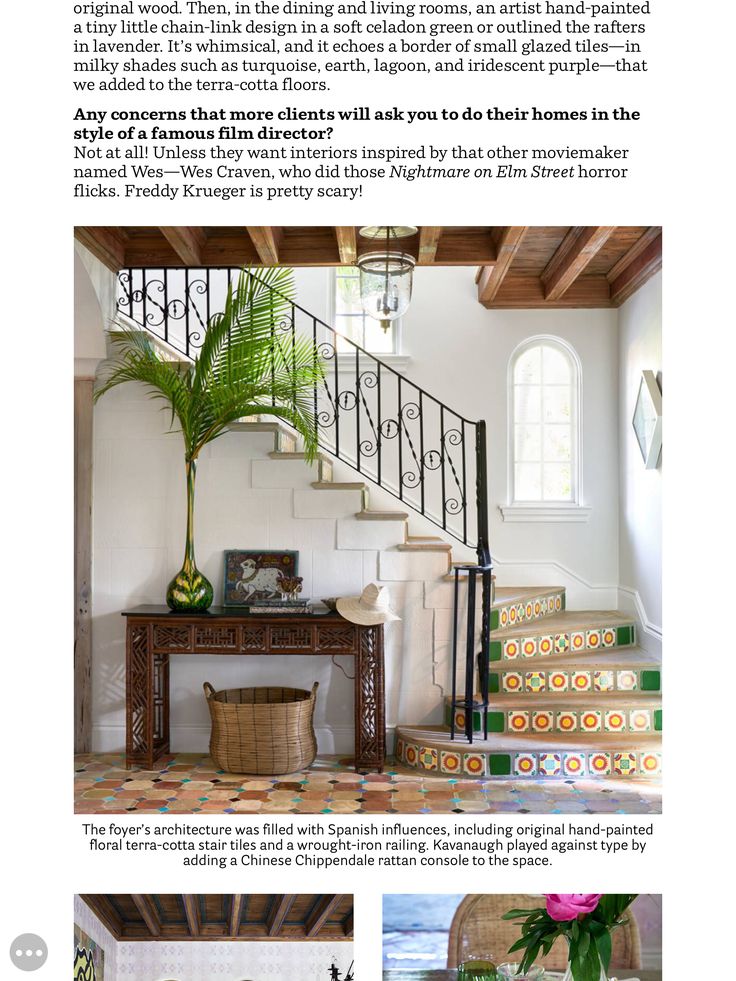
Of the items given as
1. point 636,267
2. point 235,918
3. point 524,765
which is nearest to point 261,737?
point 524,765

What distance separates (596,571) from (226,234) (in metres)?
3.37

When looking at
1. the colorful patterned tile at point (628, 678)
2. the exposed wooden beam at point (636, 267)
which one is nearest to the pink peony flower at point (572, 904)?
the colorful patterned tile at point (628, 678)

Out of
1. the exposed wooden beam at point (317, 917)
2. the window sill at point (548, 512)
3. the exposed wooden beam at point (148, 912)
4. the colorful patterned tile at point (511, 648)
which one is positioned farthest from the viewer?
the window sill at point (548, 512)

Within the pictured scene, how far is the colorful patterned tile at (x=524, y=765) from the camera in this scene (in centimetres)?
379

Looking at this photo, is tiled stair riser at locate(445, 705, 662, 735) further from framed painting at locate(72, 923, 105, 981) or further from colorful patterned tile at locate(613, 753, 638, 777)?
framed painting at locate(72, 923, 105, 981)

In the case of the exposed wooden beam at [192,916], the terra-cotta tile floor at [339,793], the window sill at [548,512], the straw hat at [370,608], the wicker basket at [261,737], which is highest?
the window sill at [548,512]

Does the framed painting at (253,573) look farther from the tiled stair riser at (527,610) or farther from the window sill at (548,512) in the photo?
the window sill at (548,512)

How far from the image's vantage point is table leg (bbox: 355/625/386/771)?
4016 millimetres

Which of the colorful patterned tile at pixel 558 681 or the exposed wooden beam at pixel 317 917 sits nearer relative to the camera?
the exposed wooden beam at pixel 317 917

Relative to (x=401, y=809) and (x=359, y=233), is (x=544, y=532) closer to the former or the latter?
(x=359, y=233)

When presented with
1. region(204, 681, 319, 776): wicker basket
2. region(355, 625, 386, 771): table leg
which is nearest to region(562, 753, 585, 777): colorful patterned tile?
region(355, 625, 386, 771): table leg

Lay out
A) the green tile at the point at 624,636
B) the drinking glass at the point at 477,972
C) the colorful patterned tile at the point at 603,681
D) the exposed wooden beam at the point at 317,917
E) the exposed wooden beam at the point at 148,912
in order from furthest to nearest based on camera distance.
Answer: the green tile at the point at 624,636 < the colorful patterned tile at the point at 603,681 < the exposed wooden beam at the point at 317,917 < the exposed wooden beam at the point at 148,912 < the drinking glass at the point at 477,972

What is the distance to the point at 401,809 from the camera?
3.30 meters
